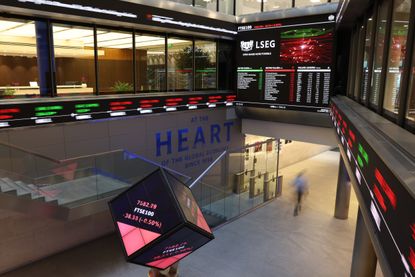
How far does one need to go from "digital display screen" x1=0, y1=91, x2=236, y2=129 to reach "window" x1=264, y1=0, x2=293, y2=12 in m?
3.38

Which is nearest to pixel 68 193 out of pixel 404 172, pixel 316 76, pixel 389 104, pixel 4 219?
pixel 4 219

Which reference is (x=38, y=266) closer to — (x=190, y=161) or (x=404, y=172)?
(x=190, y=161)

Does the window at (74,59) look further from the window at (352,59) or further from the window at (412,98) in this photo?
the window at (412,98)

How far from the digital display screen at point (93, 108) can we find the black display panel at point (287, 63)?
1338 millimetres

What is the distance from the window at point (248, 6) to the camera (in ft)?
37.0

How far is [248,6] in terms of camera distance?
11305 mm

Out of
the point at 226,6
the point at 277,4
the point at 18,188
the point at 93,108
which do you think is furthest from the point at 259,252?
the point at 226,6

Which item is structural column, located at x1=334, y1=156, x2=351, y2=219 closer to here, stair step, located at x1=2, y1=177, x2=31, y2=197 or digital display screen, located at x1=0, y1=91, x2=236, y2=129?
digital display screen, located at x1=0, y1=91, x2=236, y2=129

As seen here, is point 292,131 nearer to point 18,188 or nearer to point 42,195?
point 42,195

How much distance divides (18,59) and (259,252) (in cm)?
678

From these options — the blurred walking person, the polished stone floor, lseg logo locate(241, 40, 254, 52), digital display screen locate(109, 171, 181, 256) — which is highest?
lseg logo locate(241, 40, 254, 52)

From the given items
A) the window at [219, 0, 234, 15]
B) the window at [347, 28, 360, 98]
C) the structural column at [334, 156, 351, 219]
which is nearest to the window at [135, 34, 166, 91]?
the window at [219, 0, 234, 15]

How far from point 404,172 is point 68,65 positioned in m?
7.57

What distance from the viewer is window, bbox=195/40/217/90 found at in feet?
34.9
